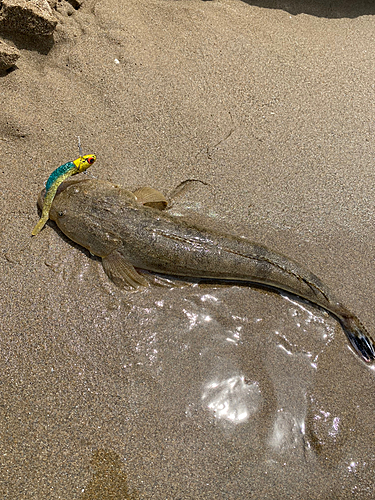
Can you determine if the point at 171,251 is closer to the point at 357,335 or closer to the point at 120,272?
the point at 120,272

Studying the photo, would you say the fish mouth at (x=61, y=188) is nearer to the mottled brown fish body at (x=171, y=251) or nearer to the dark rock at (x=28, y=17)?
the mottled brown fish body at (x=171, y=251)

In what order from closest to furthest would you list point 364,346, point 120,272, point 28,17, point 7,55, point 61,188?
point 364,346, point 120,272, point 61,188, point 7,55, point 28,17

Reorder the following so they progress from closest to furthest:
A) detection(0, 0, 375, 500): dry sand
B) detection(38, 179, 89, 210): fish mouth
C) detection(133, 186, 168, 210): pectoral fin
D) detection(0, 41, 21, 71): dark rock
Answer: detection(0, 0, 375, 500): dry sand < detection(38, 179, 89, 210): fish mouth < detection(133, 186, 168, 210): pectoral fin < detection(0, 41, 21, 71): dark rock

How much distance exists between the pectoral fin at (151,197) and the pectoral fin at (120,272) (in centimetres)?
66

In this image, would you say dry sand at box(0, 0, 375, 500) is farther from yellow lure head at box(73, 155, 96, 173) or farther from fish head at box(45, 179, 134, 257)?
yellow lure head at box(73, 155, 96, 173)

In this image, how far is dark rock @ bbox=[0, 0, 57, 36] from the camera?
4.14 m

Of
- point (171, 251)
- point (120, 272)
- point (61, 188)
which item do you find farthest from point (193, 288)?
point (61, 188)

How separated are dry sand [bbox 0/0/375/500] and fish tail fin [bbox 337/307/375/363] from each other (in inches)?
3.5

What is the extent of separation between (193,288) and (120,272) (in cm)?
73

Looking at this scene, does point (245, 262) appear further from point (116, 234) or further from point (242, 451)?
point (242, 451)

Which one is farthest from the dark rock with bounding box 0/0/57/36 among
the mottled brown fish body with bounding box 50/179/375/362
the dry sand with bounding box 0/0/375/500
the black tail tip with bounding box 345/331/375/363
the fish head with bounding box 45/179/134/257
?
the black tail tip with bounding box 345/331/375/363

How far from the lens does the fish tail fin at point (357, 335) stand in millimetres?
3316

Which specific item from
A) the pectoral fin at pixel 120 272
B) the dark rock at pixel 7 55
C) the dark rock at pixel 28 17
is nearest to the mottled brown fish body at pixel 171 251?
the pectoral fin at pixel 120 272

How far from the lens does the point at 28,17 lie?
425 cm
